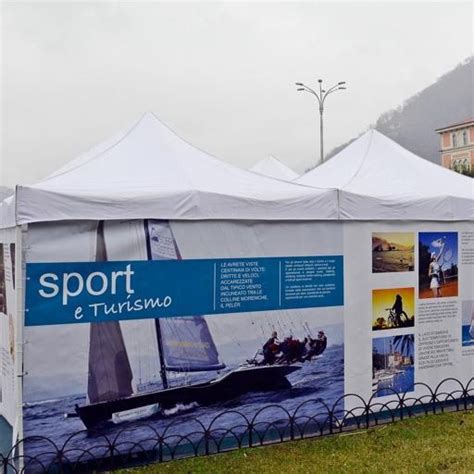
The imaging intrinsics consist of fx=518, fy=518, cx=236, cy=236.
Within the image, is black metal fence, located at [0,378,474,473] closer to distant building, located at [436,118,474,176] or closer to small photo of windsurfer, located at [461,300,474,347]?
small photo of windsurfer, located at [461,300,474,347]

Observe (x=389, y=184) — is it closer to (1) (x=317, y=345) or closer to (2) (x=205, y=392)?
(1) (x=317, y=345)

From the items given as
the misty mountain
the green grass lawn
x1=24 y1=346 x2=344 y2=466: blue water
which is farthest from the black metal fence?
the misty mountain

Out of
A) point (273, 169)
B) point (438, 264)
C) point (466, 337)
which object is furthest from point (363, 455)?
point (273, 169)

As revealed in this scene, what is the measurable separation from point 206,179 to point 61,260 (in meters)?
1.31

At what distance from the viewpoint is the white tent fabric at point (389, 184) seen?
14.8 feet

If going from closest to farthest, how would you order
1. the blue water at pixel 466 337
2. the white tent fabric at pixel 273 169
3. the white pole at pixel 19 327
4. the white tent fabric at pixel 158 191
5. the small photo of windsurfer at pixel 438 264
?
the white pole at pixel 19 327 → the white tent fabric at pixel 158 191 → the small photo of windsurfer at pixel 438 264 → the blue water at pixel 466 337 → the white tent fabric at pixel 273 169

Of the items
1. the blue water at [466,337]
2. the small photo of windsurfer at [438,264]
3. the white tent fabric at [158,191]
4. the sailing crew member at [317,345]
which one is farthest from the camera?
the blue water at [466,337]

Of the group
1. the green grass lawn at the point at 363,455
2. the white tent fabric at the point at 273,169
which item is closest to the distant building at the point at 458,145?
the white tent fabric at the point at 273,169

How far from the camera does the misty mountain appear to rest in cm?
7325

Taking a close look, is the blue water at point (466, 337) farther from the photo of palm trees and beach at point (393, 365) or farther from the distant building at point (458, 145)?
the distant building at point (458, 145)

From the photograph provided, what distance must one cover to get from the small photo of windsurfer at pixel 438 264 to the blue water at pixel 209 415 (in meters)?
1.14

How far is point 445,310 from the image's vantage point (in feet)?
16.3

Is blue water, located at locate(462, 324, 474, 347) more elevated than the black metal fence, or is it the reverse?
blue water, located at locate(462, 324, 474, 347)

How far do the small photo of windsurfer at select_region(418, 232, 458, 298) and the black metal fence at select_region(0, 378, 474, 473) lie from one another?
0.87 m
